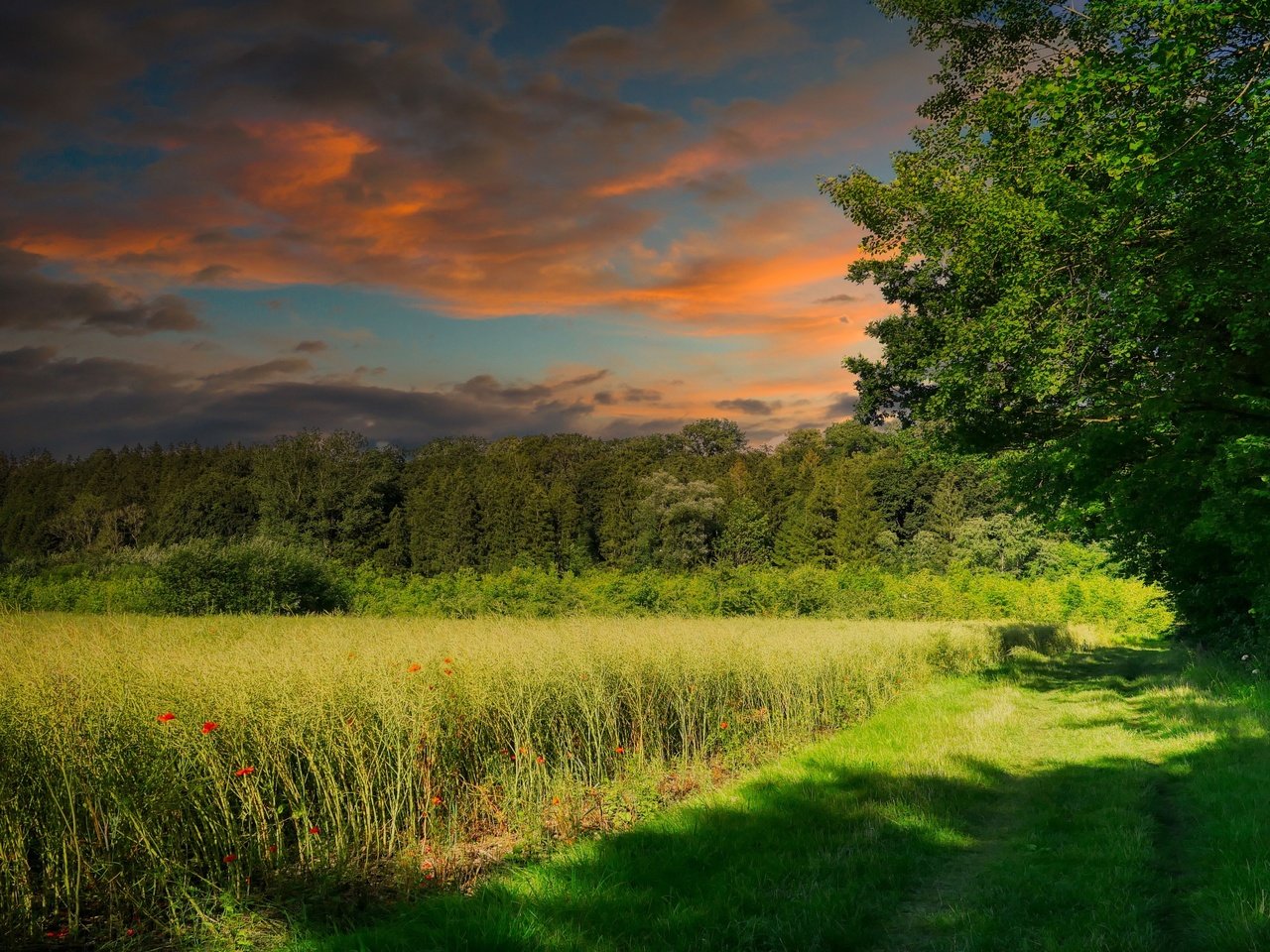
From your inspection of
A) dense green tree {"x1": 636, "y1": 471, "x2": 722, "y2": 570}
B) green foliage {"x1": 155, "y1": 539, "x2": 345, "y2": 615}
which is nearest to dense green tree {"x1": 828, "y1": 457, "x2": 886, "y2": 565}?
dense green tree {"x1": 636, "y1": 471, "x2": 722, "y2": 570}

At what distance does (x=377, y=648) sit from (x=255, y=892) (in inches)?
182

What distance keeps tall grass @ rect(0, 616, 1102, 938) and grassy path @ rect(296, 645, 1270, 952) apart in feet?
3.86

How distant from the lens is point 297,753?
249 inches

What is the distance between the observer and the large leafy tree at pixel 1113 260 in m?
10.2

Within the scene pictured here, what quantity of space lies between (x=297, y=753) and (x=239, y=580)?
1042 inches

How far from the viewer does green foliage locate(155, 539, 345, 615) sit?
28.0 meters

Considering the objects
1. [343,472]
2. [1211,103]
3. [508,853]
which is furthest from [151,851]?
[343,472]

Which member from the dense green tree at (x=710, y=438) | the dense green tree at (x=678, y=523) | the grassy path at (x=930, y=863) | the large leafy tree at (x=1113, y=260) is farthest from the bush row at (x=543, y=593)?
the dense green tree at (x=710, y=438)

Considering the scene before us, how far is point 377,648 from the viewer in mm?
9523

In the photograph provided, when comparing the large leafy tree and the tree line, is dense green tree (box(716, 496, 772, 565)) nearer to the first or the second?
the tree line

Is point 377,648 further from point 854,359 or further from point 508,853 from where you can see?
point 854,359

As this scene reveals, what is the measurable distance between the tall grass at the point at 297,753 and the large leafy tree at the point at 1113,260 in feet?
25.9

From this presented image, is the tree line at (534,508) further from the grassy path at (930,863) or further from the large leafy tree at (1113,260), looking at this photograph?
the grassy path at (930,863)

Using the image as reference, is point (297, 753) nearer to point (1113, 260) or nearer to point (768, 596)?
point (1113, 260)
